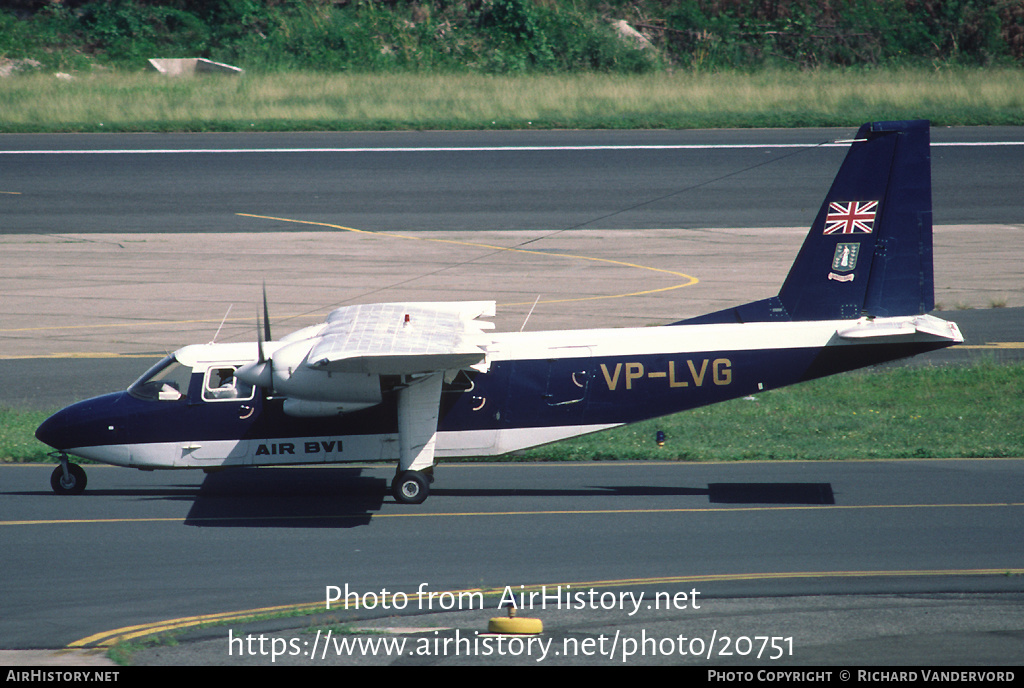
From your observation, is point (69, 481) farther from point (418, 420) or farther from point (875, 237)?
point (875, 237)

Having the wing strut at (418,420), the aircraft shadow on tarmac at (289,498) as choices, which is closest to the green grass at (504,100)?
the aircraft shadow on tarmac at (289,498)

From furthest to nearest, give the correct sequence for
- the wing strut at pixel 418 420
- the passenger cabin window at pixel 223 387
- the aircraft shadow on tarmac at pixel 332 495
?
the passenger cabin window at pixel 223 387
the wing strut at pixel 418 420
the aircraft shadow on tarmac at pixel 332 495

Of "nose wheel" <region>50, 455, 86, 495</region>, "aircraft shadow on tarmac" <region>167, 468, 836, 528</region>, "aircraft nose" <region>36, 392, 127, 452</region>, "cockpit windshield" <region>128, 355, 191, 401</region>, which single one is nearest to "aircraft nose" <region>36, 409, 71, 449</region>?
"aircraft nose" <region>36, 392, 127, 452</region>

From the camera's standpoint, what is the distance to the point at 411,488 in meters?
14.9

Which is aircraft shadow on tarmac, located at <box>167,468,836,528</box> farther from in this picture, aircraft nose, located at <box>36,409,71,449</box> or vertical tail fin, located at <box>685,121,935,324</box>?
vertical tail fin, located at <box>685,121,935,324</box>

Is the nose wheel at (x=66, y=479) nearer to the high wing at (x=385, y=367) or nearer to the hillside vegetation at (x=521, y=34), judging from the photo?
the high wing at (x=385, y=367)

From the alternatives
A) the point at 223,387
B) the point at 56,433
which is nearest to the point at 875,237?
the point at 223,387

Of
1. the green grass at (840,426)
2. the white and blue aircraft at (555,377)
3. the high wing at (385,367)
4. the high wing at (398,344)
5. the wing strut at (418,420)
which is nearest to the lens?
the high wing at (398,344)

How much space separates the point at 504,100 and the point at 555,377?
31604 mm

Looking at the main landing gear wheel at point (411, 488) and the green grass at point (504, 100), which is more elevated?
the green grass at point (504, 100)

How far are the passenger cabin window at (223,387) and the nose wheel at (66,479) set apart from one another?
245 centimetres

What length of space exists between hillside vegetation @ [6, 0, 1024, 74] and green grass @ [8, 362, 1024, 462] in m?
31.4

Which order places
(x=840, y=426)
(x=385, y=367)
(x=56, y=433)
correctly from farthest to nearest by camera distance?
(x=840, y=426) < (x=56, y=433) < (x=385, y=367)

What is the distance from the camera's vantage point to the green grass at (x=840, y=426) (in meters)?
17.3
